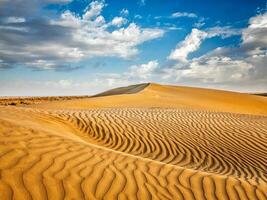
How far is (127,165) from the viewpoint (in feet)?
19.0

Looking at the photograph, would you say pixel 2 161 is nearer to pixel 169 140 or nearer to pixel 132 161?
pixel 132 161

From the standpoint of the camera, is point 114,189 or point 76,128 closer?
point 114,189

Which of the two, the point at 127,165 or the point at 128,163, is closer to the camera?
the point at 127,165

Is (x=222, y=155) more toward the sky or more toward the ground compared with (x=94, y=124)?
more toward the ground

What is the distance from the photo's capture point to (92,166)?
5414 millimetres

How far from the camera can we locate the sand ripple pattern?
4.49m

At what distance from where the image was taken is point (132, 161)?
613cm

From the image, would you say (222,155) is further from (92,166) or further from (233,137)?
(92,166)

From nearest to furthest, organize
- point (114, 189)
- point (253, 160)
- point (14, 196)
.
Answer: point (14, 196)
point (114, 189)
point (253, 160)

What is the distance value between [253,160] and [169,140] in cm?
257

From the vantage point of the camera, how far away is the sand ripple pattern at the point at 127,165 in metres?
4.49

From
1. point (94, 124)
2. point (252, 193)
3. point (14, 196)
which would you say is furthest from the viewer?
point (94, 124)

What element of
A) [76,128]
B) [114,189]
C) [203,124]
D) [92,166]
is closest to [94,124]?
[76,128]

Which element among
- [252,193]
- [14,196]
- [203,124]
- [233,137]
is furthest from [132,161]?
[203,124]
